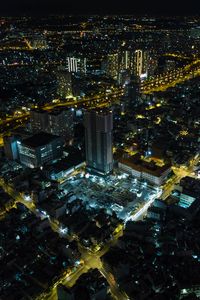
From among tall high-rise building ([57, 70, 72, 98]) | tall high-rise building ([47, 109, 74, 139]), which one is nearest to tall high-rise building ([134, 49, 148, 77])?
tall high-rise building ([57, 70, 72, 98])

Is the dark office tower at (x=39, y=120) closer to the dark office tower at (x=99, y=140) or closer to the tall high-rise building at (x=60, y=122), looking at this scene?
the tall high-rise building at (x=60, y=122)

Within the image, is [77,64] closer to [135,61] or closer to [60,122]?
[135,61]

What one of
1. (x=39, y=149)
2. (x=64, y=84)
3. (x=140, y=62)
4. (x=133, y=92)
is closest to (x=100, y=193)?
(x=39, y=149)

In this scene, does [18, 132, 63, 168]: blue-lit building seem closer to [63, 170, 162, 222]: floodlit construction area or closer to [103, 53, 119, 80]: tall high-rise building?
[63, 170, 162, 222]: floodlit construction area

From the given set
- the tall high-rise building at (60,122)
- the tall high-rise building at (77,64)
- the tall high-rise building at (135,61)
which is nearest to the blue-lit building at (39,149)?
the tall high-rise building at (60,122)

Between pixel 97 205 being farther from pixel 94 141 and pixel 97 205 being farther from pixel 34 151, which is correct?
pixel 34 151

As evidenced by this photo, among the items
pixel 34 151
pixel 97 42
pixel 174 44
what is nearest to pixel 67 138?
pixel 34 151
